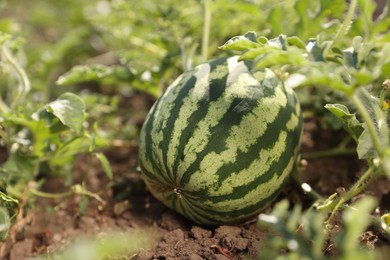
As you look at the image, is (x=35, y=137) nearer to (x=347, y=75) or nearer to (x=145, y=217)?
(x=145, y=217)

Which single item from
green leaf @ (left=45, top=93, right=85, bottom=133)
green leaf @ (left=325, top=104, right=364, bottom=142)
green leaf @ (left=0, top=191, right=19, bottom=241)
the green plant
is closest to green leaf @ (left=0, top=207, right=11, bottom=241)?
green leaf @ (left=0, top=191, right=19, bottom=241)

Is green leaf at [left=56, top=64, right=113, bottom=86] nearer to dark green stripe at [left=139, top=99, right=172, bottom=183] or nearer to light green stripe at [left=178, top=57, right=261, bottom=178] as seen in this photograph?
dark green stripe at [left=139, top=99, right=172, bottom=183]

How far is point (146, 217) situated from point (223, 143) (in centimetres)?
59

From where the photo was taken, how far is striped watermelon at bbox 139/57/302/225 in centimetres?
158

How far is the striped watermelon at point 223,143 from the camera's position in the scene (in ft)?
5.18

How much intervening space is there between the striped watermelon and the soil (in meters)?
0.12

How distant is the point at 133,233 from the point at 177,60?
99 cm

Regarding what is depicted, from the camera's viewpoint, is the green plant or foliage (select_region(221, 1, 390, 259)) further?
the green plant

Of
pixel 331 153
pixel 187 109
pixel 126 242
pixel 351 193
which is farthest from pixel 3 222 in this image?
pixel 331 153

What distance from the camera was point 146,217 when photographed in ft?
6.44

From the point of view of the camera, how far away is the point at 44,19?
3.86 m

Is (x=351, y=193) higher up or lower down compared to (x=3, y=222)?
higher up

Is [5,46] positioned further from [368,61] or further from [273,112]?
[368,61]

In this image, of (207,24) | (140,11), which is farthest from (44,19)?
(207,24)
